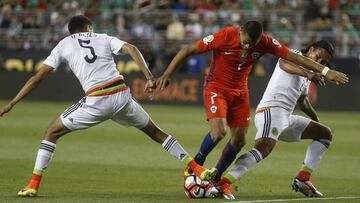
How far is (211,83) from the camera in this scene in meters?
11.3

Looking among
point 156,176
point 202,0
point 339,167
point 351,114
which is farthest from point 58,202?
point 202,0

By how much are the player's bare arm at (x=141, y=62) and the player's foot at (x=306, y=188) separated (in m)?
2.44

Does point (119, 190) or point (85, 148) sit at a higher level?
point (119, 190)

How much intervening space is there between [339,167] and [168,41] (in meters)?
16.7

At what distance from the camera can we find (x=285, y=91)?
1129 cm

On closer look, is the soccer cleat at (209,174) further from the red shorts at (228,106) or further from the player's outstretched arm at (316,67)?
the player's outstretched arm at (316,67)

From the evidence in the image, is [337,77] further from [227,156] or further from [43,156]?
[43,156]

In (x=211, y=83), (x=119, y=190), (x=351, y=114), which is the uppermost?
(x=211, y=83)

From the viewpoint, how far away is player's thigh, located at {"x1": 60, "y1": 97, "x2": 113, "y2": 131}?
10773 mm

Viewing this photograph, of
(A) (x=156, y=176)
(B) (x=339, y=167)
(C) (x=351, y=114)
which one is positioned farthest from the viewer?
(C) (x=351, y=114)

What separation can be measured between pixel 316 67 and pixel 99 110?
267 cm

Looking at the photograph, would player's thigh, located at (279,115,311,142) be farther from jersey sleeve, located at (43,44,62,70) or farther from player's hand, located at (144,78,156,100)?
jersey sleeve, located at (43,44,62,70)

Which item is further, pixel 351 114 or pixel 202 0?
pixel 202 0

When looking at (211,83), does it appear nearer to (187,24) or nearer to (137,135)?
(137,135)
